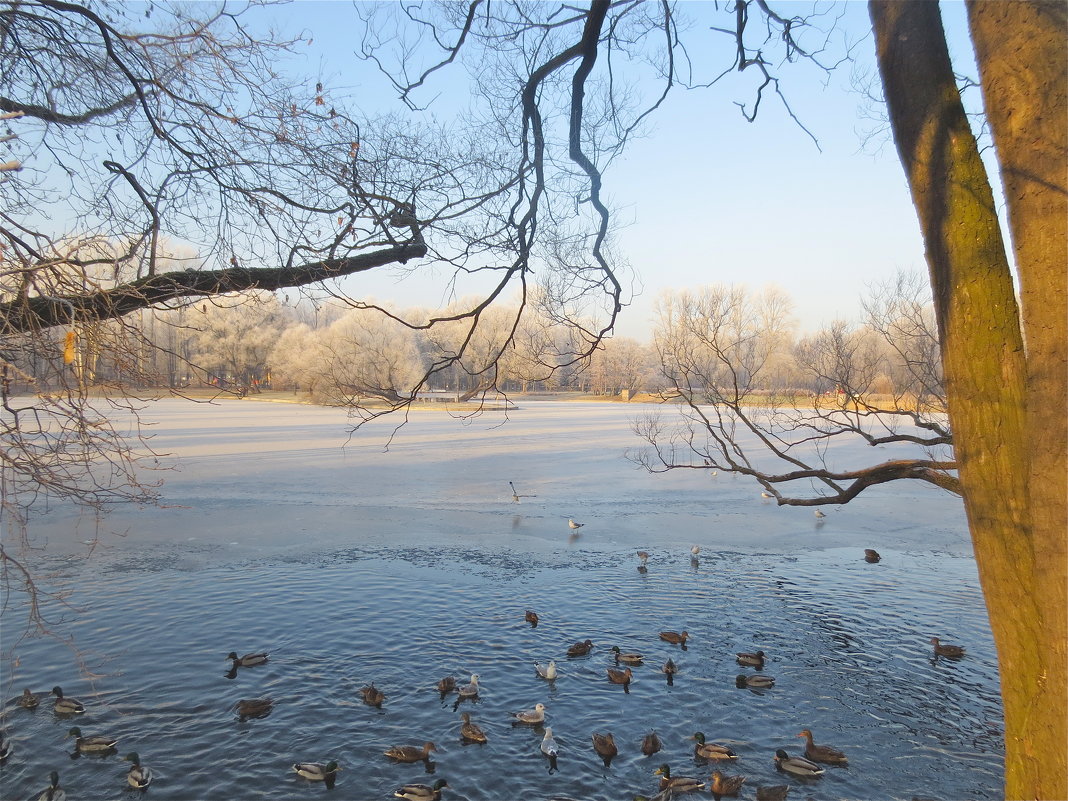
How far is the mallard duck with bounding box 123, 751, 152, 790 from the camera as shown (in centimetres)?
Answer: 462

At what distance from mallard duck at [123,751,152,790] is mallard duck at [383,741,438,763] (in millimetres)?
1635

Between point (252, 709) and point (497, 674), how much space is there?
2.19 metres

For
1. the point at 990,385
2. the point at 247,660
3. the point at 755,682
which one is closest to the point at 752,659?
the point at 755,682

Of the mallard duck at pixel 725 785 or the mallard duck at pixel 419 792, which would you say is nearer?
the mallard duck at pixel 419 792

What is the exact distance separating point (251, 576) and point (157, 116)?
678 cm

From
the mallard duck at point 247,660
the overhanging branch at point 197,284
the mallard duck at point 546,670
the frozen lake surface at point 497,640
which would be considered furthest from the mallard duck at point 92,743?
the overhanging branch at point 197,284

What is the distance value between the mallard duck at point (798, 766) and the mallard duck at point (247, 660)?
470 cm

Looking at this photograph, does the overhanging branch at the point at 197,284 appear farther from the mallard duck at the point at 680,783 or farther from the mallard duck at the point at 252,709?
the mallard duck at the point at 680,783

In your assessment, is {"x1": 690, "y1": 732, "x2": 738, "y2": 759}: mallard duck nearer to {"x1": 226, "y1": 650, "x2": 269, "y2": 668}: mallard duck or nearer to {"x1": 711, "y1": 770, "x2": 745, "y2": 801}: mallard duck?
{"x1": 711, "y1": 770, "x2": 745, "y2": 801}: mallard duck

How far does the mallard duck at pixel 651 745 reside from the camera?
5250 millimetres

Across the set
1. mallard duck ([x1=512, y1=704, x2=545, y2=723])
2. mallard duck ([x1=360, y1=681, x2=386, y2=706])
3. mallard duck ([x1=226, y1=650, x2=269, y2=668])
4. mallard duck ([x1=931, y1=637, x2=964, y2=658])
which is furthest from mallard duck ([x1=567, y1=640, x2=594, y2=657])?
mallard duck ([x1=931, y1=637, x2=964, y2=658])

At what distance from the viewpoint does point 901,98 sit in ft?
6.34

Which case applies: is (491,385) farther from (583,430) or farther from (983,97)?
(583,430)

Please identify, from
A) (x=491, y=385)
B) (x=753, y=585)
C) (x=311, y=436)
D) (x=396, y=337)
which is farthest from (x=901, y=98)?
(x=396, y=337)
